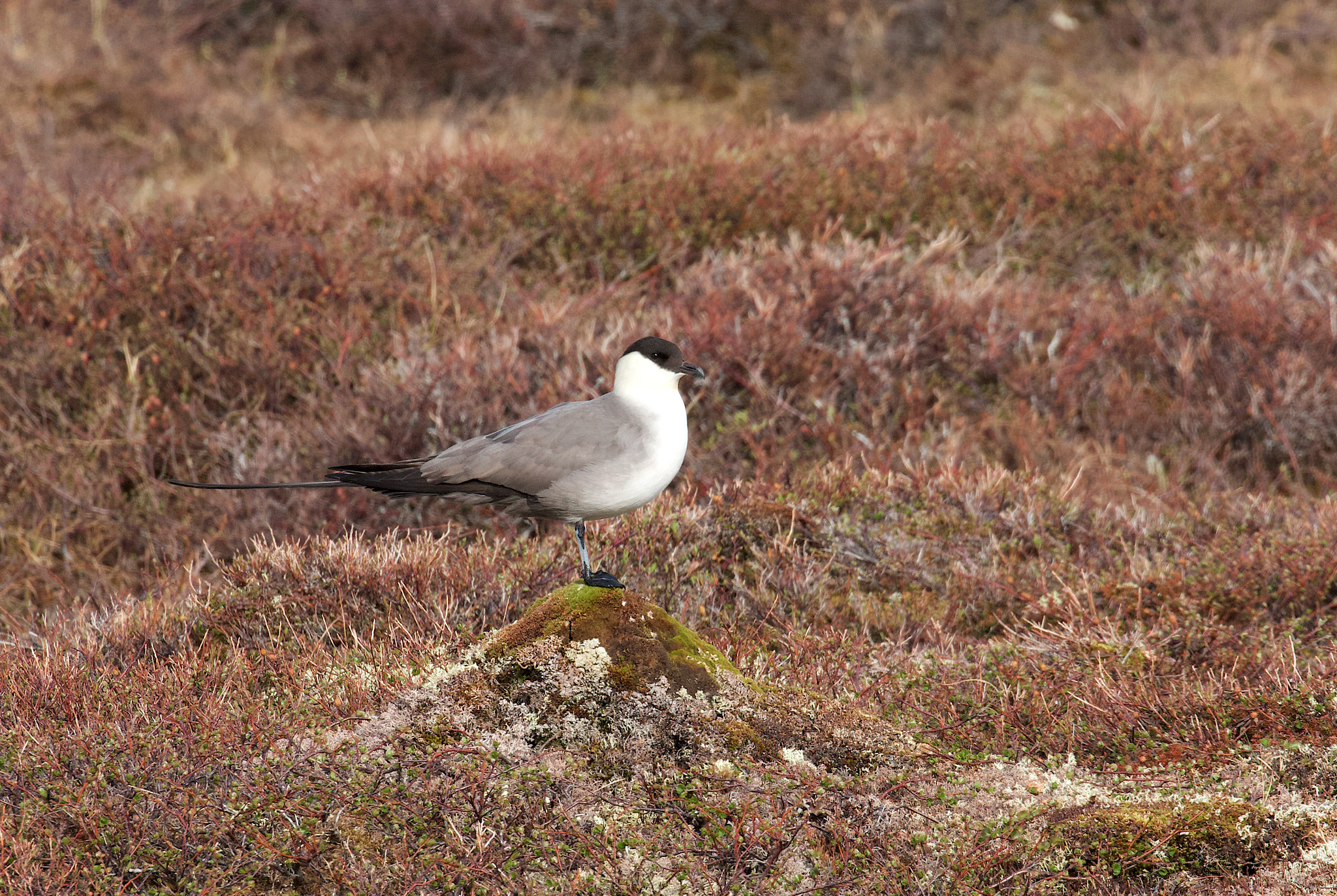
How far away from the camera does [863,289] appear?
6.69 metres

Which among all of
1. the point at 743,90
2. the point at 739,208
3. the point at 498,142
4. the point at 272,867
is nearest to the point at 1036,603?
the point at 272,867

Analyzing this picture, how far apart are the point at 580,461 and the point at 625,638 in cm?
53

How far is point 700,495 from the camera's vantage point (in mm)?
5660

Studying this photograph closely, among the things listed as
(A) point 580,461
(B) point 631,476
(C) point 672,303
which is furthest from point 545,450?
(C) point 672,303

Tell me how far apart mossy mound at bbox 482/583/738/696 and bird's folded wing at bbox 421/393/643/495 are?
37 centimetres

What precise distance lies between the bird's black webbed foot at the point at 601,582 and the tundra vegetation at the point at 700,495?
6cm

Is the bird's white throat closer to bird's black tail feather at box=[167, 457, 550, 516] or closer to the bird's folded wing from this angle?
the bird's folded wing

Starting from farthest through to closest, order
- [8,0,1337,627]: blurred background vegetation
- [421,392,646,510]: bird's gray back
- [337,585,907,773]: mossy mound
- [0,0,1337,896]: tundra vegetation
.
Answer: [8,0,1337,627]: blurred background vegetation
[421,392,646,510]: bird's gray back
[337,585,907,773]: mossy mound
[0,0,1337,896]: tundra vegetation

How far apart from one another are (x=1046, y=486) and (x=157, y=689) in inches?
156

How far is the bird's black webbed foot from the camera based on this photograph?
3369 mm

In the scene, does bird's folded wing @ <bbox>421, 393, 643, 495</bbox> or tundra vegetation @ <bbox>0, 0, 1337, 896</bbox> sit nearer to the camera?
tundra vegetation @ <bbox>0, 0, 1337, 896</bbox>

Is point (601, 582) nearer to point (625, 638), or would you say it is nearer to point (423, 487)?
point (625, 638)

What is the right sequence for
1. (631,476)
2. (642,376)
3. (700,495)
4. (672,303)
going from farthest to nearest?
1. (672,303)
2. (700,495)
3. (642,376)
4. (631,476)

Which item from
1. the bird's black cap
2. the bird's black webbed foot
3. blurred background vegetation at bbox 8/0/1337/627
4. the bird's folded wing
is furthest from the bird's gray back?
blurred background vegetation at bbox 8/0/1337/627
